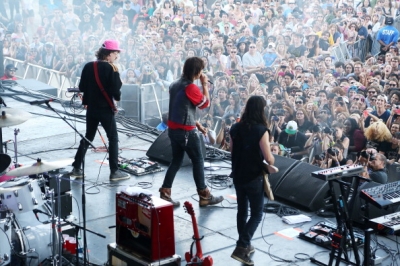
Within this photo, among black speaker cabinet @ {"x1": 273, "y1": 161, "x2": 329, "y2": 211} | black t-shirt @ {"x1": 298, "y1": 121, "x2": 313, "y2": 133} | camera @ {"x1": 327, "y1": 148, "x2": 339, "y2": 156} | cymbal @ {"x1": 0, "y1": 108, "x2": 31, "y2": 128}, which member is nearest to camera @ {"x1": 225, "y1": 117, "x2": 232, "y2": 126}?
black t-shirt @ {"x1": 298, "y1": 121, "x2": 313, "y2": 133}

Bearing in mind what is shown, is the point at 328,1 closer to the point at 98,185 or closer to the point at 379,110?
the point at 379,110

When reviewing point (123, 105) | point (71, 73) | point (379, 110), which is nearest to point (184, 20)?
point (71, 73)

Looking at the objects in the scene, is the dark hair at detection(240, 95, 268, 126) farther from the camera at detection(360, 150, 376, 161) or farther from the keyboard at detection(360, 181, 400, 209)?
the camera at detection(360, 150, 376, 161)

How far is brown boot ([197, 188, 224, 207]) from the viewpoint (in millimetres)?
6148

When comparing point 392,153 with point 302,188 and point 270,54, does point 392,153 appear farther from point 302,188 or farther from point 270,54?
point 270,54

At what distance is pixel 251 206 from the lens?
5.04 metres

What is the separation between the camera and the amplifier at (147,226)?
461 cm

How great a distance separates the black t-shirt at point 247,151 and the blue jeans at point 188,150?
986 millimetres

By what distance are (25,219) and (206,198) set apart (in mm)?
1839

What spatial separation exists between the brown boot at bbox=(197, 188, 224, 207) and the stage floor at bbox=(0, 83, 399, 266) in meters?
0.06

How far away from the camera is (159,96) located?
11.5 meters

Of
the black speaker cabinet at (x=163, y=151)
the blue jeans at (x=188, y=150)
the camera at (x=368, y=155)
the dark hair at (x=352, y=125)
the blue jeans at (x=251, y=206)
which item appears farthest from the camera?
the dark hair at (x=352, y=125)

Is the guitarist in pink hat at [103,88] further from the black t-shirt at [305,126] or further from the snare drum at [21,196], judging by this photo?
the black t-shirt at [305,126]

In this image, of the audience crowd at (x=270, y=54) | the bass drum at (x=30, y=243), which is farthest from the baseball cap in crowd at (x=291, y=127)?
the bass drum at (x=30, y=243)
